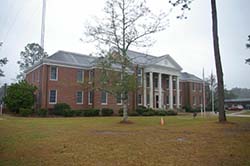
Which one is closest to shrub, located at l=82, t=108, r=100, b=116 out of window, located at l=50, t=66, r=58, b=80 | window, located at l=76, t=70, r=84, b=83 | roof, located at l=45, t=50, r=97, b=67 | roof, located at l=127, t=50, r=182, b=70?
window, located at l=76, t=70, r=84, b=83

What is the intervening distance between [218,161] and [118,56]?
49.4 ft

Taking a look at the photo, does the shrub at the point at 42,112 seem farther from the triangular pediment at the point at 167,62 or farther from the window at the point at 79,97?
the triangular pediment at the point at 167,62

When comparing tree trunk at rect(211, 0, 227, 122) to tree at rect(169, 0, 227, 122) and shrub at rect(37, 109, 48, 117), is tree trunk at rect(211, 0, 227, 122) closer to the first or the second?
tree at rect(169, 0, 227, 122)

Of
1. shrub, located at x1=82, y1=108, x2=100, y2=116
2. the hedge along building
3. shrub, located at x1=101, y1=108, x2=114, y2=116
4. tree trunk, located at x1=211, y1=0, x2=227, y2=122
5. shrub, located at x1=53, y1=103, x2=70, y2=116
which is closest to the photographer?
tree trunk, located at x1=211, y1=0, x2=227, y2=122

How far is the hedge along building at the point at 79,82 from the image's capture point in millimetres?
33000

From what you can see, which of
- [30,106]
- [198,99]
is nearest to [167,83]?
[198,99]

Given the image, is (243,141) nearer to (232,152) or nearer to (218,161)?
(232,152)

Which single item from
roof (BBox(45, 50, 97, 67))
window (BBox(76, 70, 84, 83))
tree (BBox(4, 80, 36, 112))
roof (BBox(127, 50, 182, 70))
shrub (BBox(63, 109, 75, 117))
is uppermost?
roof (BBox(127, 50, 182, 70))

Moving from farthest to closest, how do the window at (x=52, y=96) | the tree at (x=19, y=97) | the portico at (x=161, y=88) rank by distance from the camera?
the portico at (x=161, y=88), the window at (x=52, y=96), the tree at (x=19, y=97)

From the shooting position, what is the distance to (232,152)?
813 cm

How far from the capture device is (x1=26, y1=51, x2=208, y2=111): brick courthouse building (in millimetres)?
33031

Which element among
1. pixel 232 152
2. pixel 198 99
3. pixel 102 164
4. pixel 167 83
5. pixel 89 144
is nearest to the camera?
pixel 102 164

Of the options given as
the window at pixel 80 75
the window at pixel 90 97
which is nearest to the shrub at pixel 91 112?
the window at pixel 90 97

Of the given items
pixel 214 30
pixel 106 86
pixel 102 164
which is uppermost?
pixel 214 30
